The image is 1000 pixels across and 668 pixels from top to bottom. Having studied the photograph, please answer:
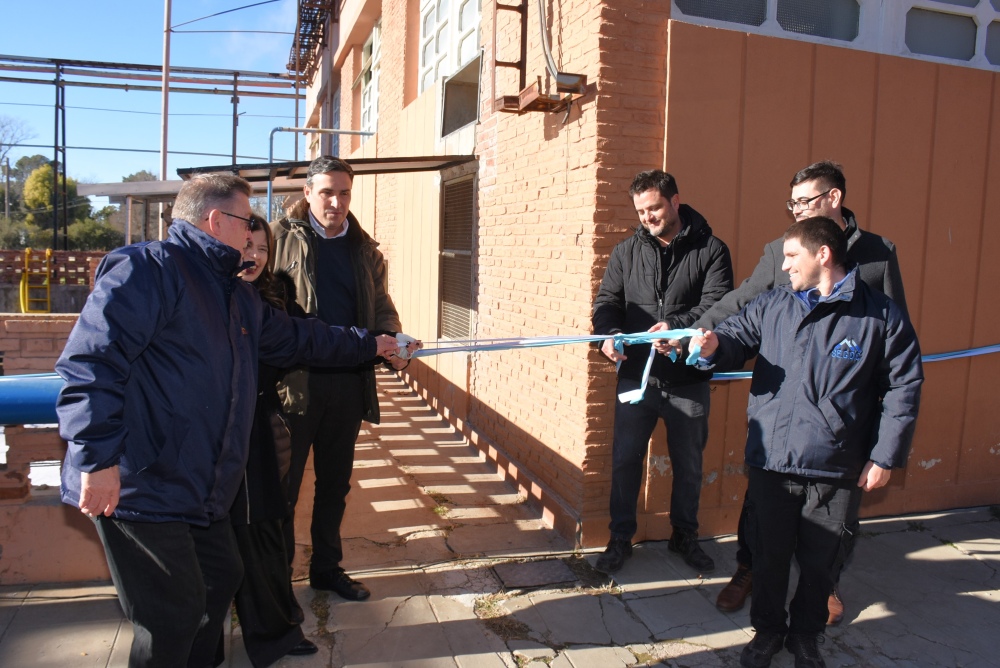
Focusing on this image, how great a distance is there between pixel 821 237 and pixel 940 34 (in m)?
3.19

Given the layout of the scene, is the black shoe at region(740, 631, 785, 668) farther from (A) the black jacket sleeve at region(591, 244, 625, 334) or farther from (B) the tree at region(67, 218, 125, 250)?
(B) the tree at region(67, 218, 125, 250)

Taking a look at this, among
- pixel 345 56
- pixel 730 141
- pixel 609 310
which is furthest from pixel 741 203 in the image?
pixel 345 56

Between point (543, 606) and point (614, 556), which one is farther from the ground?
point (614, 556)

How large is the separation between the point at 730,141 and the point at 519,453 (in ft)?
8.70

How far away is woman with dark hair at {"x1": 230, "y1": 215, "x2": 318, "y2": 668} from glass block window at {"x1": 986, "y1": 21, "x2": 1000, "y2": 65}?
5.15m

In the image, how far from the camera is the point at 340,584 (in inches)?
145

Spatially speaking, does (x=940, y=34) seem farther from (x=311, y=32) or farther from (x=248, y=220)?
(x=311, y=32)

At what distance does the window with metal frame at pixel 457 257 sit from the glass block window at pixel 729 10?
2.67 meters

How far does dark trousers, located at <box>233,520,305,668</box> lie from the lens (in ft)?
9.92

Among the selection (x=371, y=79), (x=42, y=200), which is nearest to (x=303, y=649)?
(x=371, y=79)

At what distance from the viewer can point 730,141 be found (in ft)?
14.0

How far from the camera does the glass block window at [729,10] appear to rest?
4.45m

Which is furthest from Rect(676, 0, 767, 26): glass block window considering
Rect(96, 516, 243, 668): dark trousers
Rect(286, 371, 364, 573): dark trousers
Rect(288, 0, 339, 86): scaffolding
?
Rect(288, 0, 339, 86): scaffolding

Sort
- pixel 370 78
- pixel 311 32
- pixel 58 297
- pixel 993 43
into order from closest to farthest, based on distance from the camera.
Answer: pixel 993 43, pixel 370 78, pixel 311 32, pixel 58 297
